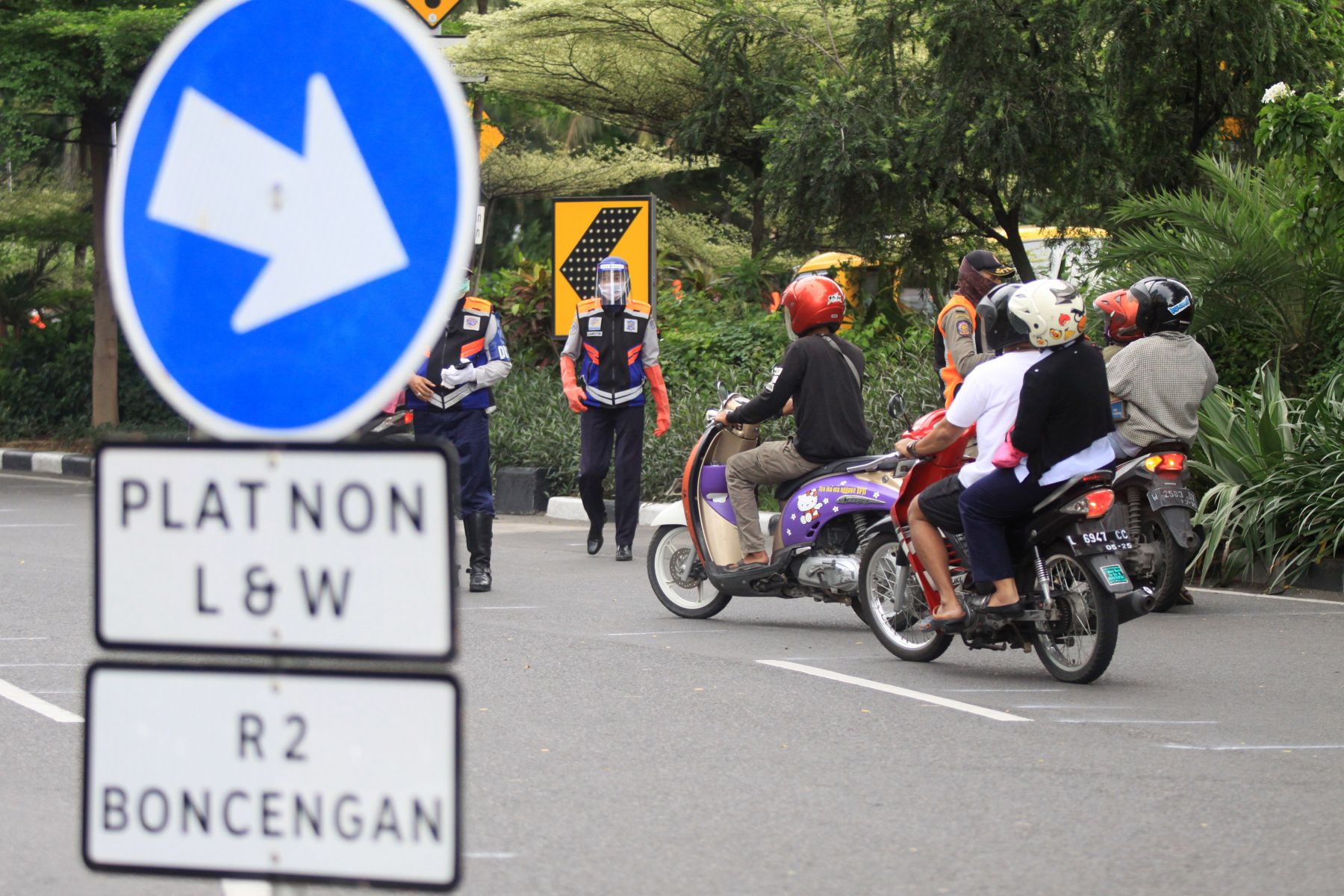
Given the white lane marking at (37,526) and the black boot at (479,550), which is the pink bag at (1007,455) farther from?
the white lane marking at (37,526)

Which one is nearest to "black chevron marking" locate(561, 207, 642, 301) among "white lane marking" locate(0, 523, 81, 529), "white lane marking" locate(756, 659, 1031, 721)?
"white lane marking" locate(0, 523, 81, 529)

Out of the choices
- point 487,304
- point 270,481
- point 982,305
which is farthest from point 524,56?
point 270,481

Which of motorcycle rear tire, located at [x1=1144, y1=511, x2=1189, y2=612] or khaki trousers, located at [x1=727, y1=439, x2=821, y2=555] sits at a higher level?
khaki trousers, located at [x1=727, y1=439, x2=821, y2=555]

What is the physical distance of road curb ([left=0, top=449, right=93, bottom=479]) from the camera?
66.9 feet

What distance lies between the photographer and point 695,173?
121ft

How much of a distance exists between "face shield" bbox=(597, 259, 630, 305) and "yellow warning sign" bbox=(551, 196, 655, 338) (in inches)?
171

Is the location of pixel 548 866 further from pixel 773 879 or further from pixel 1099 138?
pixel 1099 138

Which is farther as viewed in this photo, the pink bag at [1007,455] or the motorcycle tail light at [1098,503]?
the pink bag at [1007,455]

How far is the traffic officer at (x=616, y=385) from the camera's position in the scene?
40.1 feet

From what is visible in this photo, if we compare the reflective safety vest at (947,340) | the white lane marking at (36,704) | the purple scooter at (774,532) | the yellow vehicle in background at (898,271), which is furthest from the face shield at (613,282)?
the white lane marking at (36,704)

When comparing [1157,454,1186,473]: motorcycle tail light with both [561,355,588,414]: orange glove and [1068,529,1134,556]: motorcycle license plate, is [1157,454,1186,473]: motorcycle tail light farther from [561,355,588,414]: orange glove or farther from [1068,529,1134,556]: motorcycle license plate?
[561,355,588,414]: orange glove

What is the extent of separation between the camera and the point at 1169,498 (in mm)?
9914

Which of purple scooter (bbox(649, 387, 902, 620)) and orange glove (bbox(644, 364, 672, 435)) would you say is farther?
orange glove (bbox(644, 364, 672, 435))

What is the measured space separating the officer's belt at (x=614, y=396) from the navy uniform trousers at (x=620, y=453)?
2.9 inches
